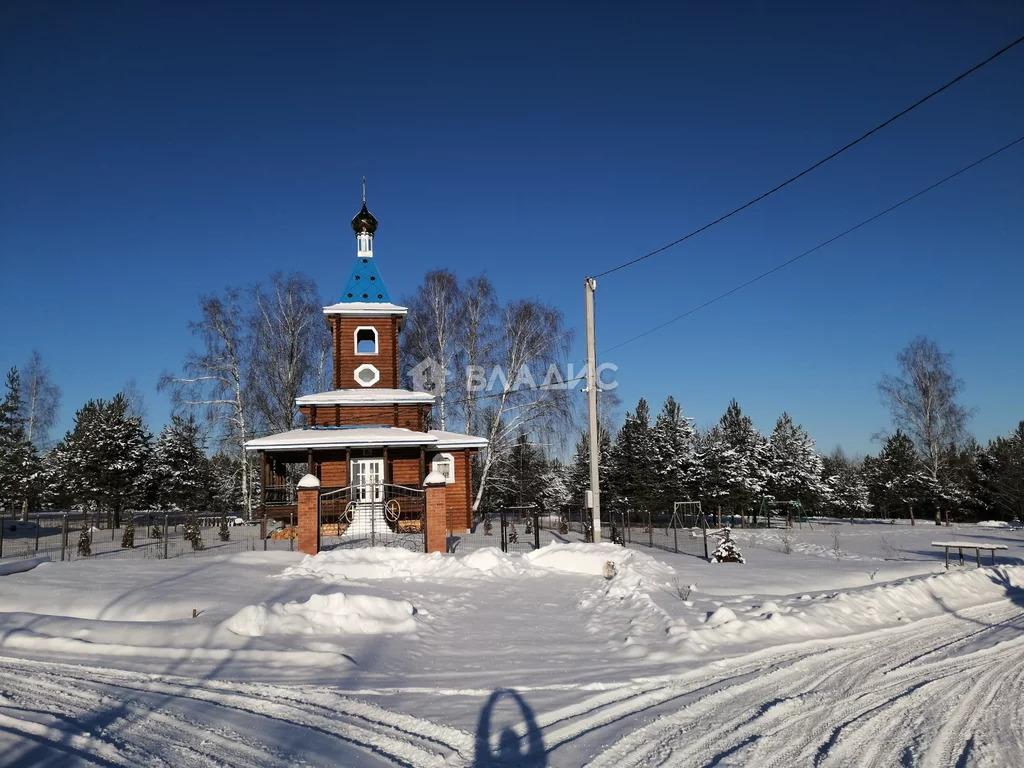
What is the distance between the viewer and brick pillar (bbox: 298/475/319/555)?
14500 millimetres

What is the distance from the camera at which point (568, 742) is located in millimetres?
4852

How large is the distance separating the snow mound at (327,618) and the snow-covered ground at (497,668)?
0.03m

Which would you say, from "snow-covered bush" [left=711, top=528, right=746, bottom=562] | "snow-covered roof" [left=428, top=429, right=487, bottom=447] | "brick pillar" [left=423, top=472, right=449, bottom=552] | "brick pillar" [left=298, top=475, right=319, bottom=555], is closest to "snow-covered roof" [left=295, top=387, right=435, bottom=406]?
"snow-covered roof" [left=428, top=429, right=487, bottom=447]

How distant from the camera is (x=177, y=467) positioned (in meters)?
36.1

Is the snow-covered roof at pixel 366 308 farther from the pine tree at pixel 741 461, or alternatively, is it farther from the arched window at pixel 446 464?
the pine tree at pixel 741 461

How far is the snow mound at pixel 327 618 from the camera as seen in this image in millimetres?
8016

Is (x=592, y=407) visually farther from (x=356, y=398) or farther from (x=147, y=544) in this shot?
(x=147, y=544)

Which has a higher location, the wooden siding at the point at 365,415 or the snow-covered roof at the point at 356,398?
the snow-covered roof at the point at 356,398

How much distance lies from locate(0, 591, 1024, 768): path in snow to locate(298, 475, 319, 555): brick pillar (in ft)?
25.4

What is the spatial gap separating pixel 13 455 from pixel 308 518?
69.5 feet

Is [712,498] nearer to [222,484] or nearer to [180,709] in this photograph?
[180,709]

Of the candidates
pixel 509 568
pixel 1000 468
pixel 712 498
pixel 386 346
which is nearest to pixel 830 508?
pixel 1000 468

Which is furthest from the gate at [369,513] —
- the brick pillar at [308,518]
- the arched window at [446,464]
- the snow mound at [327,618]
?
the snow mound at [327,618]

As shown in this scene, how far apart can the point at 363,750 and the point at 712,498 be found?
30681mm
